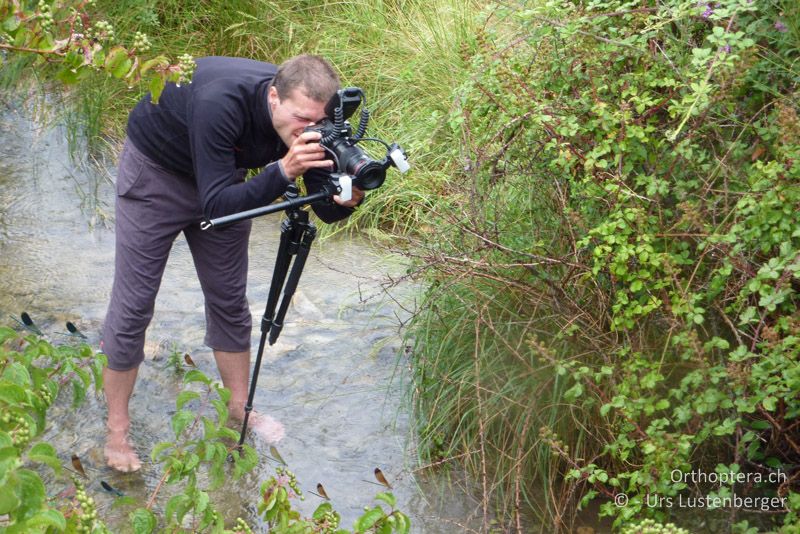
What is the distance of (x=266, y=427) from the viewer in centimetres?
388

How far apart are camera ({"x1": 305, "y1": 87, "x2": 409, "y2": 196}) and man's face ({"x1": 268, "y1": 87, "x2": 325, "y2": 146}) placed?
0.05 m

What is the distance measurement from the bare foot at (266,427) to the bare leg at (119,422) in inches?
19.4

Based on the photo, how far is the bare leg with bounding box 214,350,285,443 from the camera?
381 cm

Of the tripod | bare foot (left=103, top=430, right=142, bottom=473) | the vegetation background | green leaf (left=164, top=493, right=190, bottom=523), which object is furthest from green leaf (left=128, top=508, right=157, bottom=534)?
bare foot (left=103, top=430, right=142, bottom=473)

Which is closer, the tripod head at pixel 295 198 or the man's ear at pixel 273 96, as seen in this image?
the tripod head at pixel 295 198

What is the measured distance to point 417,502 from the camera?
3543 mm

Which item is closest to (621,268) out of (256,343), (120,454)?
(120,454)

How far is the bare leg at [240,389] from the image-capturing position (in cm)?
381

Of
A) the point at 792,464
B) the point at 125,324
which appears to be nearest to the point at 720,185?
the point at 792,464

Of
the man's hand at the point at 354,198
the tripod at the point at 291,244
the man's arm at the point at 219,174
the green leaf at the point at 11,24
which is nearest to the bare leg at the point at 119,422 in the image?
the tripod at the point at 291,244

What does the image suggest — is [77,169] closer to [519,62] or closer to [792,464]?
[519,62]

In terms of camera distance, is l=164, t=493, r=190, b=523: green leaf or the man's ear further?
the man's ear

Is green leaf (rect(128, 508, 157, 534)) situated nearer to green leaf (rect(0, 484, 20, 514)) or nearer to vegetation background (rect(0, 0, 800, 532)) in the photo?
green leaf (rect(0, 484, 20, 514))

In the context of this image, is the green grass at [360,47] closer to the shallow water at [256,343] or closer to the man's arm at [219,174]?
the shallow water at [256,343]
